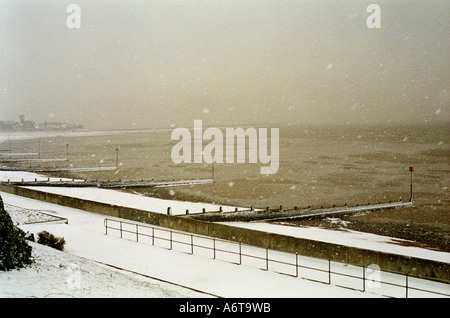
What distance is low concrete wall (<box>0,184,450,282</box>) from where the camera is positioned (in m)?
15.3

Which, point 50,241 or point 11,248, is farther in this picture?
point 50,241

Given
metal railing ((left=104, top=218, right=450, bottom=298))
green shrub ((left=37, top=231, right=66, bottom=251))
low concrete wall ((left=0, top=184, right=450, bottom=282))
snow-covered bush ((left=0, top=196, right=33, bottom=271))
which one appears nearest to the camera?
snow-covered bush ((left=0, top=196, right=33, bottom=271))

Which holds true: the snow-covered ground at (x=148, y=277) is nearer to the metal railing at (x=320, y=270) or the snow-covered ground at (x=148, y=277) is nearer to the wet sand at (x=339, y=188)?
the metal railing at (x=320, y=270)

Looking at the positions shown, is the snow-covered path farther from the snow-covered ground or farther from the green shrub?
the green shrub

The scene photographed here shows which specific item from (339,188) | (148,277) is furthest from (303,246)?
(339,188)

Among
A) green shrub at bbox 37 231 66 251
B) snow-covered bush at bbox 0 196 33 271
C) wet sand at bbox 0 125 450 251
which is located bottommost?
wet sand at bbox 0 125 450 251

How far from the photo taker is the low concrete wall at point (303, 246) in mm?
15344

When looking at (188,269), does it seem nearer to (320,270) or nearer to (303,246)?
(320,270)

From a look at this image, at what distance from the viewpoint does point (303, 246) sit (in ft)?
58.1

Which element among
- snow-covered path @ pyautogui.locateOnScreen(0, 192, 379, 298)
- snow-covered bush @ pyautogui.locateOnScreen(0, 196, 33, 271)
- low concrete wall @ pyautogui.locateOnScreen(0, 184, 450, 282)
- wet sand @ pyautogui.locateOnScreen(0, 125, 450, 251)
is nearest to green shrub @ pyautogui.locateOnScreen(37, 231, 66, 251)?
snow-covered path @ pyautogui.locateOnScreen(0, 192, 379, 298)
